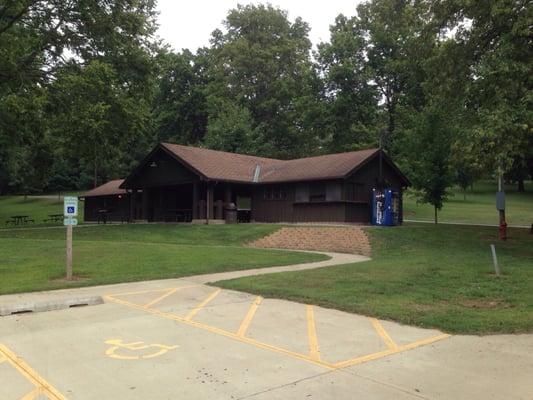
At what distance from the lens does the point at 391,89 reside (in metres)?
51.8

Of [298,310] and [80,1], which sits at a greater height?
[80,1]

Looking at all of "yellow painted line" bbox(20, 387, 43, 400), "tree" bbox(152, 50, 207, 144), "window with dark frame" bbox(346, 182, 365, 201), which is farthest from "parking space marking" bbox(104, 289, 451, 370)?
"tree" bbox(152, 50, 207, 144)

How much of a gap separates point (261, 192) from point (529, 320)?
24.6m

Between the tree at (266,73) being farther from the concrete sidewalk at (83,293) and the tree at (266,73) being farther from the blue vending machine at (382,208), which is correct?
the concrete sidewalk at (83,293)

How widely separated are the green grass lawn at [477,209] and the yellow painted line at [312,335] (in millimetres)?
23100

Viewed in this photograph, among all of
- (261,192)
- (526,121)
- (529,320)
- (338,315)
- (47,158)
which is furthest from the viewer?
(47,158)

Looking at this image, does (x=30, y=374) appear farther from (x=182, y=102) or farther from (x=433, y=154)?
(x=182, y=102)

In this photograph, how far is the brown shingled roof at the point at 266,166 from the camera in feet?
93.0

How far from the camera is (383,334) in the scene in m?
7.48

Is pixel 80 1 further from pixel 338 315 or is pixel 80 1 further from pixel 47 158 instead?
pixel 338 315

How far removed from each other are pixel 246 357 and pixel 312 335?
1.45 metres

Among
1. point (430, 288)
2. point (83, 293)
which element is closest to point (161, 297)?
point (83, 293)

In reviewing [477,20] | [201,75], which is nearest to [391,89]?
[201,75]

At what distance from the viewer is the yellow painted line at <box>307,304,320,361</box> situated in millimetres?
6453
